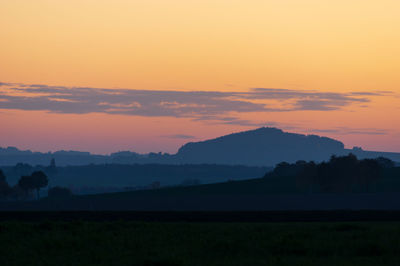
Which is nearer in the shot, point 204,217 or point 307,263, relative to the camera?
point 307,263

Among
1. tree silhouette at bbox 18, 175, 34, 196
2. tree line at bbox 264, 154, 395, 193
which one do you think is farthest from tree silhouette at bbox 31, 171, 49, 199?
tree line at bbox 264, 154, 395, 193

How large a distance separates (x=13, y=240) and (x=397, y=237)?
1778cm

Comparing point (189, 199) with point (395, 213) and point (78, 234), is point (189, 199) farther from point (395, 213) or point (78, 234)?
point (78, 234)

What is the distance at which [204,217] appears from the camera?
55812 millimetres

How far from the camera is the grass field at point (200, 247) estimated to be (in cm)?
2530

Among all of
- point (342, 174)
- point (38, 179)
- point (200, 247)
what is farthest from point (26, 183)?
point (200, 247)

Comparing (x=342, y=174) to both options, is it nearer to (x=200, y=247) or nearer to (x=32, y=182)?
(x=32, y=182)

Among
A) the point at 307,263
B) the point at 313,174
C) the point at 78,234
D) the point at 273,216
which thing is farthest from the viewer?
the point at 313,174

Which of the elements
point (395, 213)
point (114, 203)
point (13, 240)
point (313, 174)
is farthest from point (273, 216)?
point (313, 174)

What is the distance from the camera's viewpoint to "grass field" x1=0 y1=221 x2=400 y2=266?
83.0 feet

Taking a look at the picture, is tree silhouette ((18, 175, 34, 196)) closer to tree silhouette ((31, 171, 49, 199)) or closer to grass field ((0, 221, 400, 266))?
tree silhouette ((31, 171, 49, 199))

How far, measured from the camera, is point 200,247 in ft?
97.2

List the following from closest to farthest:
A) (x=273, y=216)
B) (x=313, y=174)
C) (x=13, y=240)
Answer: (x=13, y=240) < (x=273, y=216) < (x=313, y=174)

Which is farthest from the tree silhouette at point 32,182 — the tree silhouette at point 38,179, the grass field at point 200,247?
the grass field at point 200,247
